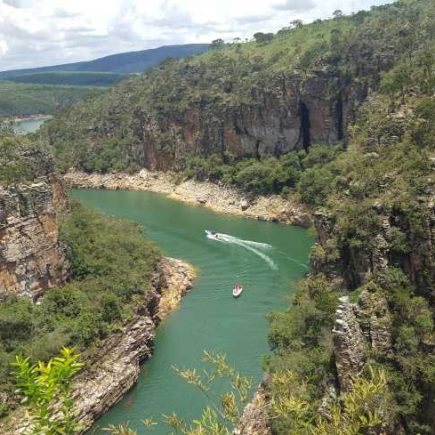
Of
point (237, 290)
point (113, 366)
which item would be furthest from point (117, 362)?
point (237, 290)

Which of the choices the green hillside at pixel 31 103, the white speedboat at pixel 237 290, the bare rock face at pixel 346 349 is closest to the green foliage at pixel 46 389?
the bare rock face at pixel 346 349

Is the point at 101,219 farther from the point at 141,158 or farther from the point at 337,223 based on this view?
the point at 141,158

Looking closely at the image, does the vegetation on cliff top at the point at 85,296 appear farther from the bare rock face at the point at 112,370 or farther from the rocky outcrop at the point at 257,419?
the rocky outcrop at the point at 257,419

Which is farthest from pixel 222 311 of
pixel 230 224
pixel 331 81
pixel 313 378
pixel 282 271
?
pixel 331 81

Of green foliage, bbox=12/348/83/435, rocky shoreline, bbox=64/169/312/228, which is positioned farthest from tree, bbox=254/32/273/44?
green foliage, bbox=12/348/83/435

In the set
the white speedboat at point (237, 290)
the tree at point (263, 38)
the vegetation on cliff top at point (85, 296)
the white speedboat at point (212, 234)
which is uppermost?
the tree at point (263, 38)

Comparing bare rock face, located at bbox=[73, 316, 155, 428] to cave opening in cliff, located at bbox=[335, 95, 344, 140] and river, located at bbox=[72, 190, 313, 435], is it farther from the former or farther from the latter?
cave opening in cliff, located at bbox=[335, 95, 344, 140]
